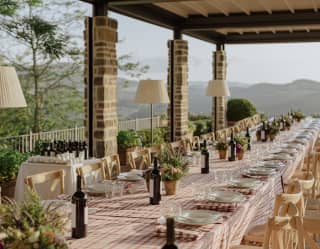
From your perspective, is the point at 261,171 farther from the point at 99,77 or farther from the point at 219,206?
the point at 99,77

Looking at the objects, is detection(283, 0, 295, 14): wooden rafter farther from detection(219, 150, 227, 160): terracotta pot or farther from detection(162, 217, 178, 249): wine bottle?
detection(162, 217, 178, 249): wine bottle

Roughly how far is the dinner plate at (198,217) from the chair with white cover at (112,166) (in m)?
1.94

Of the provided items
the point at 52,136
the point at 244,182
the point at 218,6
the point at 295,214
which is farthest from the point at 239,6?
the point at 295,214

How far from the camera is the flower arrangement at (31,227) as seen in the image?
195 centimetres

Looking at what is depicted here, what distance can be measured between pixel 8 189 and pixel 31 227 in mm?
4493

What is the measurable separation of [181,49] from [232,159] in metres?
5.32

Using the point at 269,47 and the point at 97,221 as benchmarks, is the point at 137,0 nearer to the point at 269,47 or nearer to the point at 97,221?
the point at 97,221

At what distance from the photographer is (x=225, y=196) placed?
143 inches

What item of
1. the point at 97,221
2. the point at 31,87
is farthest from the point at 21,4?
the point at 97,221

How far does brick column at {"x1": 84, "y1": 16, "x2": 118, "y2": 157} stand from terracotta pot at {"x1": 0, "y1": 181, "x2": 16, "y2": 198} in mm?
1324

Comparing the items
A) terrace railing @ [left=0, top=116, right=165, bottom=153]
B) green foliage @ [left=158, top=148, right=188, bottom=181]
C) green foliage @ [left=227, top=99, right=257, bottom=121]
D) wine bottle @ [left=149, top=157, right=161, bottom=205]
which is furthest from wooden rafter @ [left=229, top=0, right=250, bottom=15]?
green foliage @ [left=227, top=99, right=257, bottom=121]

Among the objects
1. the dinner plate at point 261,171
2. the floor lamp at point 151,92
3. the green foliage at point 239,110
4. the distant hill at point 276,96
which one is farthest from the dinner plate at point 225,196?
the distant hill at point 276,96

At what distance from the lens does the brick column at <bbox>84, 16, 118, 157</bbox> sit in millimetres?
7242

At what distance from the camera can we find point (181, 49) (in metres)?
10.7
